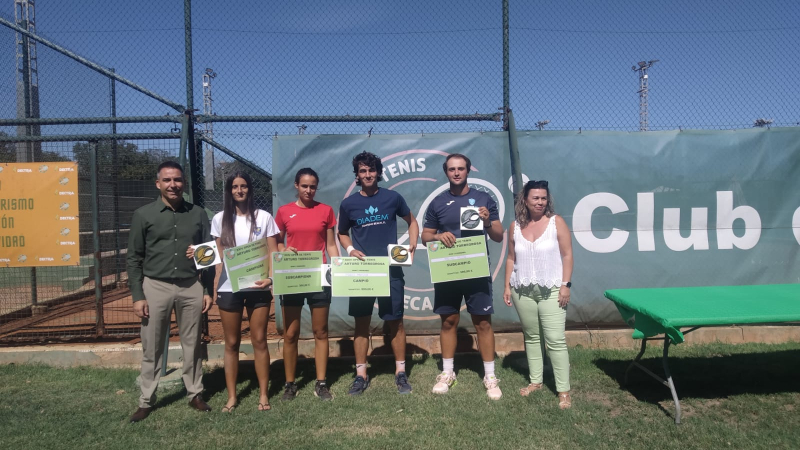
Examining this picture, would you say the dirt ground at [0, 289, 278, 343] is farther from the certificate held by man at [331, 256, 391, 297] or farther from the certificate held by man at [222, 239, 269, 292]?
the certificate held by man at [331, 256, 391, 297]

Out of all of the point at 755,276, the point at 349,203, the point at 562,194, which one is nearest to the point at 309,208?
the point at 349,203

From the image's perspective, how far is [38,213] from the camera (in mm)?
5012

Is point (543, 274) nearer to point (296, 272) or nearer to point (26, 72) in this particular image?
point (296, 272)

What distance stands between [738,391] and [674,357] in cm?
83

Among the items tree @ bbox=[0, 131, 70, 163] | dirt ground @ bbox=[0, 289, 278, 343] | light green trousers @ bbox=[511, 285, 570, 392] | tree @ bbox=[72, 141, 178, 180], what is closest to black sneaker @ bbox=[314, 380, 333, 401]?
dirt ground @ bbox=[0, 289, 278, 343]

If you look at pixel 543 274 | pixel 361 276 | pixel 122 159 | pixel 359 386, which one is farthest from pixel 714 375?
pixel 122 159

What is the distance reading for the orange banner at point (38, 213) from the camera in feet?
16.4

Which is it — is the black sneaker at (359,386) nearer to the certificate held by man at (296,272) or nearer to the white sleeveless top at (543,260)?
the certificate held by man at (296,272)

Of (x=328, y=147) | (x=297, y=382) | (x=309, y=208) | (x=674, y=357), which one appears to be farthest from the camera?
(x=328, y=147)

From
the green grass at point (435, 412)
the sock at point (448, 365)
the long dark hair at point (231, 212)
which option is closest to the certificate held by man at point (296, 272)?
the long dark hair at point (231, 212)

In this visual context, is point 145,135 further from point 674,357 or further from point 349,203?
point 674,357

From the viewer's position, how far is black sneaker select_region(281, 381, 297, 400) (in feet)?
13.4

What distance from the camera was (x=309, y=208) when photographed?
4102 millimetres

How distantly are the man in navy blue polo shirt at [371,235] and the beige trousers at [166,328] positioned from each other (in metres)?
1.19
